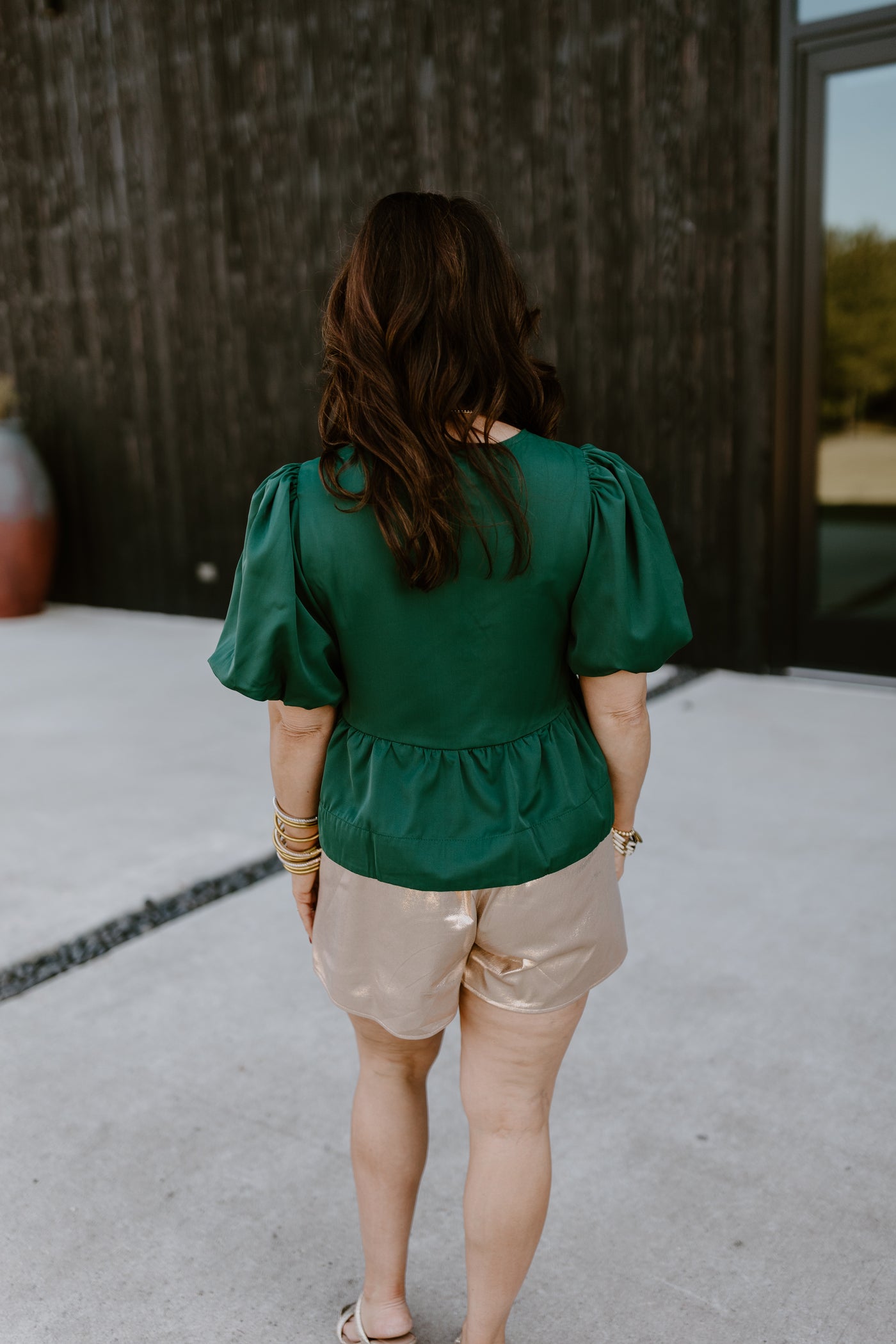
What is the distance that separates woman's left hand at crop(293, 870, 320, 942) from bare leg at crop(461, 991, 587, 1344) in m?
0.22

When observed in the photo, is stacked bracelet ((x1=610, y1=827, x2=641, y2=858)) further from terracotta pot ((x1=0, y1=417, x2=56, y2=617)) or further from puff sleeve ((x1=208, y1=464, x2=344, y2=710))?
terracotta pot ((x1=0, y1=417, x2=56, y2=617))

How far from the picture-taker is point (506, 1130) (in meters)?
1.25

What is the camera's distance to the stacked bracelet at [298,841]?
1.32 m

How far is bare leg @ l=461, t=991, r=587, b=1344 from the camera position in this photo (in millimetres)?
1242

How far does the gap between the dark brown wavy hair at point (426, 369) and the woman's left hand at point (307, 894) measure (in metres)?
0.42

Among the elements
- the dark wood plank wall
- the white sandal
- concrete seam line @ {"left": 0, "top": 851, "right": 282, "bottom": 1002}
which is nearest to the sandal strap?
the white sandal

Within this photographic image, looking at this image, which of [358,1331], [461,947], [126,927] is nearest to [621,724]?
[461,947]

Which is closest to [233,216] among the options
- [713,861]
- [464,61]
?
[464,61]

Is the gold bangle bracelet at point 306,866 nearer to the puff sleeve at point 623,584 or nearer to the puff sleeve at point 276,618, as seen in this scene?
the puff sleeve at point 276,618

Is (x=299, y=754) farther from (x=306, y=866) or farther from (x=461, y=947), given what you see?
(x=461, y=947)

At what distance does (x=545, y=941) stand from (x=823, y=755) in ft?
8.47

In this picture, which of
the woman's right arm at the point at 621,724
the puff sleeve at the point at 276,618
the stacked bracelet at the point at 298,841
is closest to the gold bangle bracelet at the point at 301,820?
the stacked bracelet at the point at 298,841

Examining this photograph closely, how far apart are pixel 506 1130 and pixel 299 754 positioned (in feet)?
1.51

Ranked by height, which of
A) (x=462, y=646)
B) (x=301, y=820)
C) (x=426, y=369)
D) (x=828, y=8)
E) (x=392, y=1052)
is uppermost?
(x=828, y=8)
